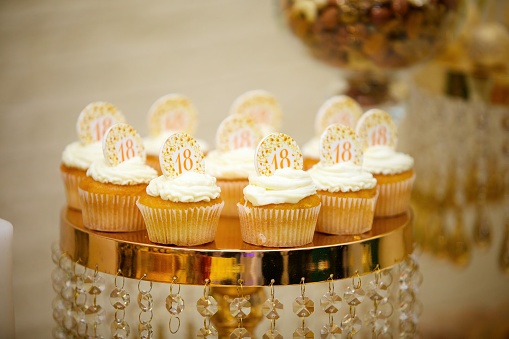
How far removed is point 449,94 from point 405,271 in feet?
3.38

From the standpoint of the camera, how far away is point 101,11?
254cm

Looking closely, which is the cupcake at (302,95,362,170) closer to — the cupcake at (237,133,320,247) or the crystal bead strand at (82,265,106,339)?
the cupcake at (237,133,320,247)

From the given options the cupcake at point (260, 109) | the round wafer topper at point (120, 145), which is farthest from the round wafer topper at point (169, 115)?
the round wafer topper at point (120, 145)

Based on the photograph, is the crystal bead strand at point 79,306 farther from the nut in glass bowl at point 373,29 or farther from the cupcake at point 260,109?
the nut in glass bowl at point 373,29

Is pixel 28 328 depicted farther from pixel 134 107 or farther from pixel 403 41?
pixel 403 41

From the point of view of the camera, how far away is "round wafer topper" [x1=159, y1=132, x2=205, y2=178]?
127cm

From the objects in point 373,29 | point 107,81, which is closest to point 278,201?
point 373,29

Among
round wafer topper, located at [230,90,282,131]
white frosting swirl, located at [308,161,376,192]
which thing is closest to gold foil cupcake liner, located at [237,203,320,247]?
white frosting swirl, located at [308,161,376,192]

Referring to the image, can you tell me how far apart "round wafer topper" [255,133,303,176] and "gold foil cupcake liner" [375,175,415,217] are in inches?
9.6

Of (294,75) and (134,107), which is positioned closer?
(134,107)

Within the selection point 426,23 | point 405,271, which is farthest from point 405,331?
point 426,23

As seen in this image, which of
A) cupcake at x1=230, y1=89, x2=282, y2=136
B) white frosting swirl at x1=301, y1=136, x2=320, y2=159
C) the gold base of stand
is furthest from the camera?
cupcake at x1=230, y1=89, x2=282, y2=136

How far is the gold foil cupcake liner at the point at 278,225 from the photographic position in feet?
4.08

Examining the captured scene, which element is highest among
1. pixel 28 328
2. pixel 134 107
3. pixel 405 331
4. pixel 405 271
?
pixel 134 107
